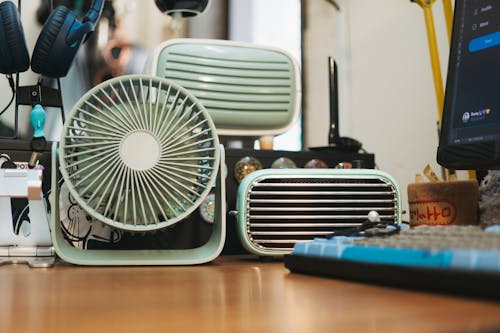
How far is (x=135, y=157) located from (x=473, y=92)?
0.47 metres

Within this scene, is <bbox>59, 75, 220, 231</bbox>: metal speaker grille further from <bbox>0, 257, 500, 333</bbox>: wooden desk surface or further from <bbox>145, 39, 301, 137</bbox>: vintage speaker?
<bbox>145, 39, 301, 137</bbox>: vintage speaker

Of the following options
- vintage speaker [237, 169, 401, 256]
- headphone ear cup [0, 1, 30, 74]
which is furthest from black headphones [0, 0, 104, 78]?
vintage speaker [237, 169, 401, 256]

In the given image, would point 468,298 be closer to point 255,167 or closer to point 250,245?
point 250,245

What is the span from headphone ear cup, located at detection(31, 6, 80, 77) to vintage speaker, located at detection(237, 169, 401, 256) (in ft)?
1.36


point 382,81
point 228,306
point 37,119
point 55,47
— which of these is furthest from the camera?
point 382,81

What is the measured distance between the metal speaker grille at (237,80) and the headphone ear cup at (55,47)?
163 millimetres

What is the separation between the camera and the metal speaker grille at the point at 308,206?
86 centimetres

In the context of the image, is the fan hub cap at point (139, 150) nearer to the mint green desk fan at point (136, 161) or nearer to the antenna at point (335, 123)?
the mint green desk fan at point (136, 161)

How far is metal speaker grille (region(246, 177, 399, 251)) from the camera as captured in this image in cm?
86

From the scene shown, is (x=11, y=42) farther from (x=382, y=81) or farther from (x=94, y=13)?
(x=382, y=81)

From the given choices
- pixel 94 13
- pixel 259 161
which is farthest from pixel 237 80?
pixel 94 13

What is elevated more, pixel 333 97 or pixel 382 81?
pixel 382 81

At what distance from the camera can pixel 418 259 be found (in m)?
0.48

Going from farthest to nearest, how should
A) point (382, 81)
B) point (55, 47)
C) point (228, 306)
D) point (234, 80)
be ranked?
point (382, 81), point (234, 80), point (55, 47), point (228, 306)
